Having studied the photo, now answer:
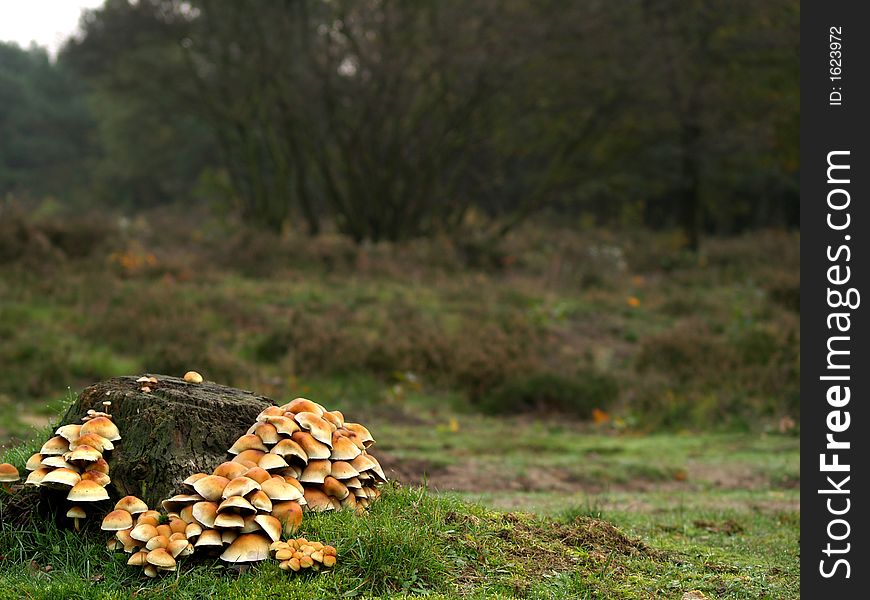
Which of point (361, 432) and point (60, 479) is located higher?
point (361, 432)

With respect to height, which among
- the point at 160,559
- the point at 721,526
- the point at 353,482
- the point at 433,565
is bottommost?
the point at 721,526

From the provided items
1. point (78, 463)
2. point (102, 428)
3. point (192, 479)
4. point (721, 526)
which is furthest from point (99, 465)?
point (721, 526)

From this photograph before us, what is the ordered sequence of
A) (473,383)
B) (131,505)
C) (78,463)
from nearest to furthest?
(131,505)
(78,463)
(473,383)

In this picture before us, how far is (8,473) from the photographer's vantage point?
5.31 meters

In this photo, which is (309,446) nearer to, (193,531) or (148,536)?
(193,531)

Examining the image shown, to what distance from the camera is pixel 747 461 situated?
11.8 meters

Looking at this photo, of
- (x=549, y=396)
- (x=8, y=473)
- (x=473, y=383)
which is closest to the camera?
(x=8, y=473)

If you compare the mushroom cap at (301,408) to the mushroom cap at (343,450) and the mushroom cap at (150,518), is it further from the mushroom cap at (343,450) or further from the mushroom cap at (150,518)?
the mushroom cap at (150,518)

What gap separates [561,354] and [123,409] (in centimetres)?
1185

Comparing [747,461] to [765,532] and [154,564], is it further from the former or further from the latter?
[154,564]

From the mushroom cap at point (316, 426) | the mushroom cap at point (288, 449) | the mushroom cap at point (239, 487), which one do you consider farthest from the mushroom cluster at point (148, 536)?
the mushroom cap at point (316, 426)

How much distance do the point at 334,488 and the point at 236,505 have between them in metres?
0.70

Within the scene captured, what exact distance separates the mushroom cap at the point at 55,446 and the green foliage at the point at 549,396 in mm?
9779

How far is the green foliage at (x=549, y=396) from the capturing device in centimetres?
1445
